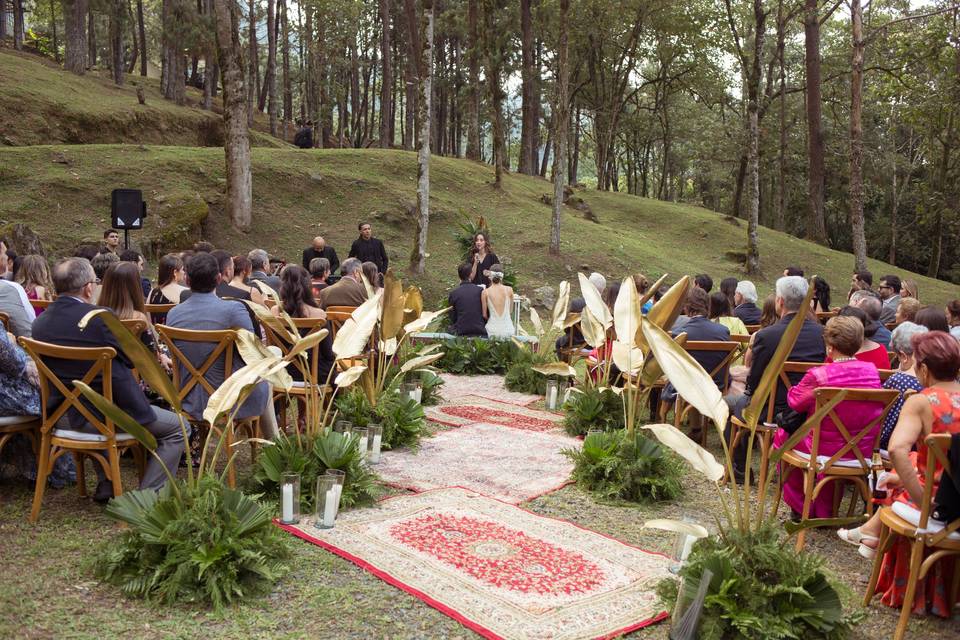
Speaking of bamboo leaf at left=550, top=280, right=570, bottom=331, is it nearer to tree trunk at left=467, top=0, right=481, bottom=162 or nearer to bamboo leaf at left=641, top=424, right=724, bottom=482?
bamboo leaf at left=641, top=424, right=724, bottom=482

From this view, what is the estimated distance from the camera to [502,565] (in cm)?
389

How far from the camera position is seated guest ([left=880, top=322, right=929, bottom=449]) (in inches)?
175

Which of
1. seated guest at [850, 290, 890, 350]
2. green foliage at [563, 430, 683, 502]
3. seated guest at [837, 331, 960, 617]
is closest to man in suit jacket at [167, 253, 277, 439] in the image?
green foliage at [563, 430, 683, 502]

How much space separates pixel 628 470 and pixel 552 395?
287 cm

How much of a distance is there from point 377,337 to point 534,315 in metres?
1.94

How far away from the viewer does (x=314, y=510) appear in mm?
4551

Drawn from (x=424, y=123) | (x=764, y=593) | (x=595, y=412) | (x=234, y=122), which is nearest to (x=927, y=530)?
(x=764, y=593)

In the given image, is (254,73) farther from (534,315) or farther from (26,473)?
(26,473)

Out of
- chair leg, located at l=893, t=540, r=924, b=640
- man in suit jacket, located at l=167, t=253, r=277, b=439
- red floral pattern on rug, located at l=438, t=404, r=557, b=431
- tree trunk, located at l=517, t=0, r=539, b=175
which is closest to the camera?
chair leg, located at l=893, t=540, r=924, b=640

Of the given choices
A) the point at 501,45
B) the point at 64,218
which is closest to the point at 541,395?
the point at 64,218

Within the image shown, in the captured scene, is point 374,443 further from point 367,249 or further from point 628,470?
point 367,249

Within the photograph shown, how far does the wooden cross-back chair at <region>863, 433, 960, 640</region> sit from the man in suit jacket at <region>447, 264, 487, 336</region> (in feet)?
22.1

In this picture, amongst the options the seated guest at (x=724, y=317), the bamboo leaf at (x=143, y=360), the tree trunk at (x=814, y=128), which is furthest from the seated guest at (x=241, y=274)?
the tree trunk at (x=814, y=128)

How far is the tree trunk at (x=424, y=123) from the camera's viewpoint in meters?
13.9
